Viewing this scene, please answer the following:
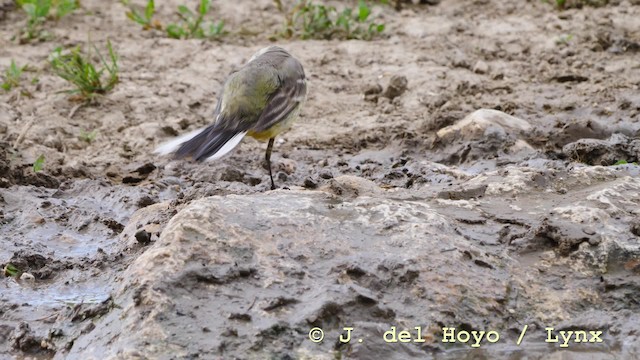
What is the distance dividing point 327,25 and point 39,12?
279 cm

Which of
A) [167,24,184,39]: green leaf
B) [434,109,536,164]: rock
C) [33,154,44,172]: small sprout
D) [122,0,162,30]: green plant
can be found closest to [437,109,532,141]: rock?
[434,109,536,164]: rock

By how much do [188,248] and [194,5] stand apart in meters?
6.37

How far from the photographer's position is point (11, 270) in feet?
17.0

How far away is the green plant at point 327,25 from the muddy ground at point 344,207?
0.20 meters

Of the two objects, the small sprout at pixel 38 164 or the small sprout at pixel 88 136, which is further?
the small sprout at pixel 88 136

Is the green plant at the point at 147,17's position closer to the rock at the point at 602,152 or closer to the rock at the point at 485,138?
the rock at the point at 485,138

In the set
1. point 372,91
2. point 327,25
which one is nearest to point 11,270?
point 372,91

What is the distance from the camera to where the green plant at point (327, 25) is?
952cm

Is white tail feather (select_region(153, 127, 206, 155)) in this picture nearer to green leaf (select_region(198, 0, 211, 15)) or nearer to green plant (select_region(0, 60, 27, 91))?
green plant (select_region(0, 60, 27, 91))

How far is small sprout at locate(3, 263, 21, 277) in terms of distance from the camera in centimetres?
515

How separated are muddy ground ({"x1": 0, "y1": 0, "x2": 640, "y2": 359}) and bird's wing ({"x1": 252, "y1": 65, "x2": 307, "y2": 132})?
1.61ft

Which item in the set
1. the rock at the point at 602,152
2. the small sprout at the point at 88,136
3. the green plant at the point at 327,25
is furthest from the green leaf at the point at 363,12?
the rock at the point at 602,152

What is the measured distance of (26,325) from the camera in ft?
14.6

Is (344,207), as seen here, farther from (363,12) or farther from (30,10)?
(30,10)
